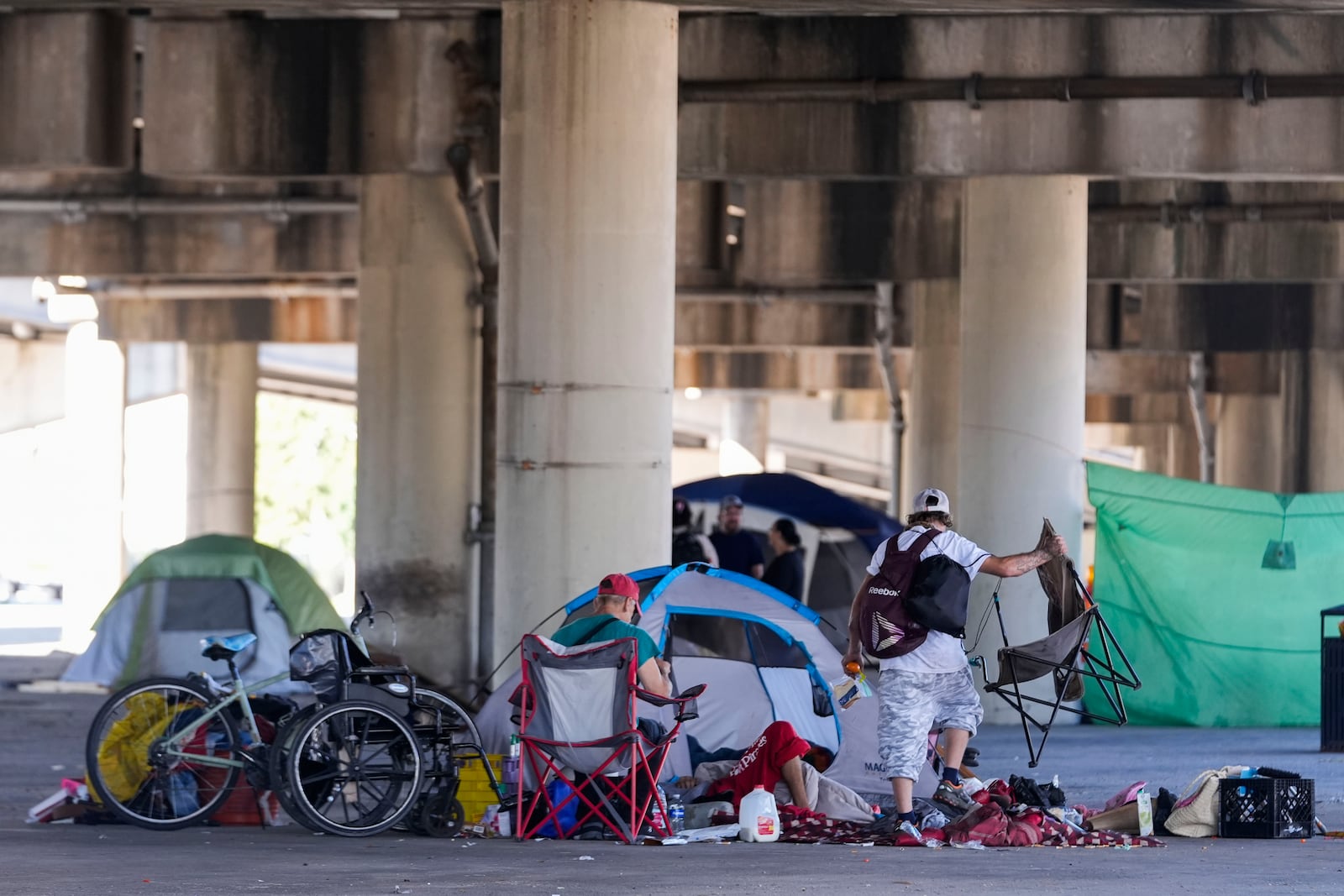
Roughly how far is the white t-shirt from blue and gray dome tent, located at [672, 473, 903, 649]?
42.7ft

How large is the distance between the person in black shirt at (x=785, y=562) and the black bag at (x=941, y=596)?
6.26 metres

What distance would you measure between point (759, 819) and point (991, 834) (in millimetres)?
1140

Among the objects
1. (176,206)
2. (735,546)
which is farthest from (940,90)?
(176,206)

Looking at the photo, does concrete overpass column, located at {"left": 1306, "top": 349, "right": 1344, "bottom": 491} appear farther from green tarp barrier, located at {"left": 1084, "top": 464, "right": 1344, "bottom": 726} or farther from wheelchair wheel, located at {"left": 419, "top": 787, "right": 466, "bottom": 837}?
wheelchair wheel, located at {"left": 419, "top": 787, "right": 466, "bottom": 837}

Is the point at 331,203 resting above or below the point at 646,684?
above

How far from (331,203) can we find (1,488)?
100 ft

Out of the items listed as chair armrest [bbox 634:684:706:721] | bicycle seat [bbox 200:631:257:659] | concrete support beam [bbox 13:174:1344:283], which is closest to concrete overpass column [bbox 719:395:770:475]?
concrete support beam [bbox 13:174:1344:283]

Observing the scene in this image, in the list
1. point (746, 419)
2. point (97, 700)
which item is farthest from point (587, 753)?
point (746, 419)

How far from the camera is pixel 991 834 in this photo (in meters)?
9.82

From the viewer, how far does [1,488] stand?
164ft

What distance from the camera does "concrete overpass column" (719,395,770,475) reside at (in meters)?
46.8

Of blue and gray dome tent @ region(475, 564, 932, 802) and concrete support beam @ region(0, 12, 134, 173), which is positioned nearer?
blue and gray dome tent @ region(475, 564, 932, 802)

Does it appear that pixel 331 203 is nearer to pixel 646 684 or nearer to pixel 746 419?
pixel 646 684

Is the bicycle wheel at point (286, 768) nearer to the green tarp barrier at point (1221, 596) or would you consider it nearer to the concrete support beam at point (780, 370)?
the green tarp barrier at point (1221, 596)
